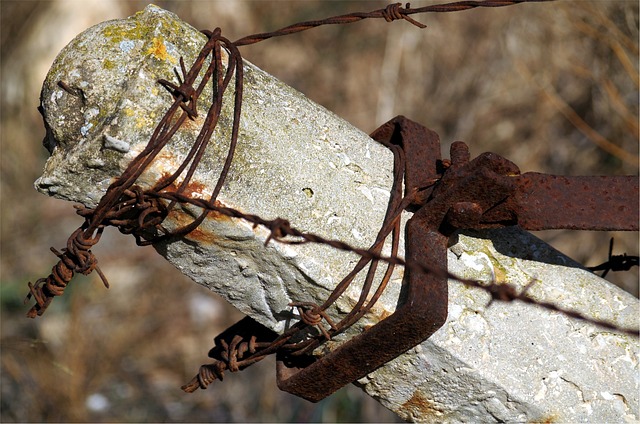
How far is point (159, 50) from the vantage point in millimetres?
1559

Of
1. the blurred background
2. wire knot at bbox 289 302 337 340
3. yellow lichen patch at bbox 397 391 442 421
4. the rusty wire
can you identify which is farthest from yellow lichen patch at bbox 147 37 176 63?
the blurred background

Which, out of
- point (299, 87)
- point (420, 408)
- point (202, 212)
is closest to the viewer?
point (202, 212)

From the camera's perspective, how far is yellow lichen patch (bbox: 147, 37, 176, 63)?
155 cm

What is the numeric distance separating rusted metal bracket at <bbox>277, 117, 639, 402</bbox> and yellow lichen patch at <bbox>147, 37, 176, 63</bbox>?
645 millimetres

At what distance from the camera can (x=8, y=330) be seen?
5.40 metres

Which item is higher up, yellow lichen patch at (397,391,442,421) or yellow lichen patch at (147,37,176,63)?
yellow lichen patch at (147,37,176,63)

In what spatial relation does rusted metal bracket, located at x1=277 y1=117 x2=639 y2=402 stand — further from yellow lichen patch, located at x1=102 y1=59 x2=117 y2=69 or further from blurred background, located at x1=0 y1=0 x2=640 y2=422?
blurred background, located at x1=0 y1=0 x2=640 y2=422

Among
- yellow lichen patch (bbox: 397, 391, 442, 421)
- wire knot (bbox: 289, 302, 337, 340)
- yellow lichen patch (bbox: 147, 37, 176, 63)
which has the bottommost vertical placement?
yellow lichen patch (bbox: 397, 391, 442, 421)

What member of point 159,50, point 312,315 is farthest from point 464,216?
point 159,50

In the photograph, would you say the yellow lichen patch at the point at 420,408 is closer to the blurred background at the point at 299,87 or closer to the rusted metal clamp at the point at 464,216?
the rusted metal clamp at the point at 464,216

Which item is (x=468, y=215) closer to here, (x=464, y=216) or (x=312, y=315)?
(x=464, y=216)

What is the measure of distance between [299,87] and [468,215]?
566cm

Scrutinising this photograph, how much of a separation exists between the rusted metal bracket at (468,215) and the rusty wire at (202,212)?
0.05m

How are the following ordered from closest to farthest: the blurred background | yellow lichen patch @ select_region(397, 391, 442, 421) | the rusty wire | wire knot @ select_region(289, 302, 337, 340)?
the rusty wire < wire knot @ select_region(289, 302, 337, 340) < yellow lichen patch @ select_region(397, 391, 442, 421) < the blurred background
